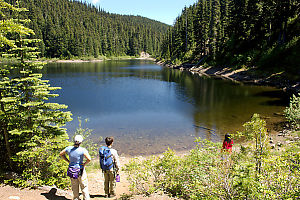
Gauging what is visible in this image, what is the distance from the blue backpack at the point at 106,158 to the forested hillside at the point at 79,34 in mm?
119084

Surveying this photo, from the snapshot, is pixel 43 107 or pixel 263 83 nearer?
pixel 43 107

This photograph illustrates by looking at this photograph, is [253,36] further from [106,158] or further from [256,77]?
[106,158]

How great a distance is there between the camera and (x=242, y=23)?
164 ft

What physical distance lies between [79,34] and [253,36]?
10935 centimetres

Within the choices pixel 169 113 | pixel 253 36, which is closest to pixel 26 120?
pixel 169 113

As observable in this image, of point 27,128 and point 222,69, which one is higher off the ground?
point 222,69

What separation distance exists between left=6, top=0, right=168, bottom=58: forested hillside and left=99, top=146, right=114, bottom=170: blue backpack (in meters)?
119

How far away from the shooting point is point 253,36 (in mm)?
49469

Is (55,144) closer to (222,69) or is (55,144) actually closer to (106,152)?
(106,152)

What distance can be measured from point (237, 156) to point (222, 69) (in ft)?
158

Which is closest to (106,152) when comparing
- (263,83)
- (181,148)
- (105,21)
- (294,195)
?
(294,195)

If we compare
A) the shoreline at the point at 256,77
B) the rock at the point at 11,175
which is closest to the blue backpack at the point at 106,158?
the rock at the point at 11,175

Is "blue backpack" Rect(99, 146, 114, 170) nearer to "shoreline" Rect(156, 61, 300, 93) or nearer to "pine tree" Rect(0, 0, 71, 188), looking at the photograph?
"pine tree" Rect(0, 0, 71, 188)

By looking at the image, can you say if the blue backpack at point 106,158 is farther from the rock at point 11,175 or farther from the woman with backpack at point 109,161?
the rock at point 11,175
